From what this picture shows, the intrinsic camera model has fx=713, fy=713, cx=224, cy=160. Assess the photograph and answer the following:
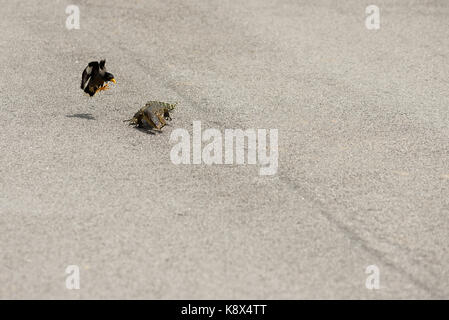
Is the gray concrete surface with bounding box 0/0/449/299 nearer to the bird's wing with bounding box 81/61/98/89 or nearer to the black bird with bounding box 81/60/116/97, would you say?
the black bird with bounding box 81/60/116/97

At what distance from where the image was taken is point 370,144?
6633mm

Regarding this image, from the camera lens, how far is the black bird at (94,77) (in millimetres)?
6906

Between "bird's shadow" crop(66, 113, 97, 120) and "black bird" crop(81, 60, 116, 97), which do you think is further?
Answer: "bird's shadow" crop(66, 113, 97, 120)

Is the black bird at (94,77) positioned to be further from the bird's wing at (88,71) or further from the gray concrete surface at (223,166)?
the gray concrete surface at (223,166)

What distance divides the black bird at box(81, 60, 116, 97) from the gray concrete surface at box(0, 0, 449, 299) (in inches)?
10.9

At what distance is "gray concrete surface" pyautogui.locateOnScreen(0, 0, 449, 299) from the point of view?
462cm

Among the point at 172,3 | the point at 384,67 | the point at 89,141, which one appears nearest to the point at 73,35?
the point at 172,3

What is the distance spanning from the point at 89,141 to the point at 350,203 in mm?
2474

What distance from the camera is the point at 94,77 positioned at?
699 cm

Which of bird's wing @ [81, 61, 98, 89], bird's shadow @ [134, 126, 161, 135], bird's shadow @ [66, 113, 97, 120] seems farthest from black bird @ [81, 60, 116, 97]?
bird's shadow @ [134, 126, 161, 135]

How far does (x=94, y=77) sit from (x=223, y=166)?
1.75 metres

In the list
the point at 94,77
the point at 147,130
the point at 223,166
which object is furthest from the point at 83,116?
the point at 223,166

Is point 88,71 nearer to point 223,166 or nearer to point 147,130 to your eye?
point 147,130

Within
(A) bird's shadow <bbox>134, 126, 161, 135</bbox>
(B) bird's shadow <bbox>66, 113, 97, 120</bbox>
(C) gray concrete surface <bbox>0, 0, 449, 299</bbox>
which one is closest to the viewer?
(C) gray concrete surface <bbox>0, 0, 449, 299</bbox>
